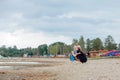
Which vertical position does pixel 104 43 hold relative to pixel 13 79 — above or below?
above

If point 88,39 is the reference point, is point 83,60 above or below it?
below

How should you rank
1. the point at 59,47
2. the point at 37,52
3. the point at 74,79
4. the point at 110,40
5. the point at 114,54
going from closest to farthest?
the point at 74,79 → the point at 114,54 → the point at 110,40 → the point at 59,47 → the point at 37,52

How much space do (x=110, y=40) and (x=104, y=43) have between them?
14.7ft

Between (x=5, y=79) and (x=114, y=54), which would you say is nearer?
(x=5, y=79)

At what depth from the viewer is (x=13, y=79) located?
1909cm

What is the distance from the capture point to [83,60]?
99.8 ft

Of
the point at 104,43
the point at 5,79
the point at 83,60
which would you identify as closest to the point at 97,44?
the point at 104,43

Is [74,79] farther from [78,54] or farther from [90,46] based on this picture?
[90,46]

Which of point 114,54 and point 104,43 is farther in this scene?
point 104,43

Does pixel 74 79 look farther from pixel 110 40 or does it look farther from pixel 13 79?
pixel 110 40

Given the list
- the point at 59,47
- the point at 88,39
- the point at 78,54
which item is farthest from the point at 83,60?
the point at 59,47

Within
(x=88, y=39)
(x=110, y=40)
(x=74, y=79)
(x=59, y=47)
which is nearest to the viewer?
(x=74, y=79)

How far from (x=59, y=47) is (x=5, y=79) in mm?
151505

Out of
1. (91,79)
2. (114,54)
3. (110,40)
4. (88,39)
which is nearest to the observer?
(91,79)
